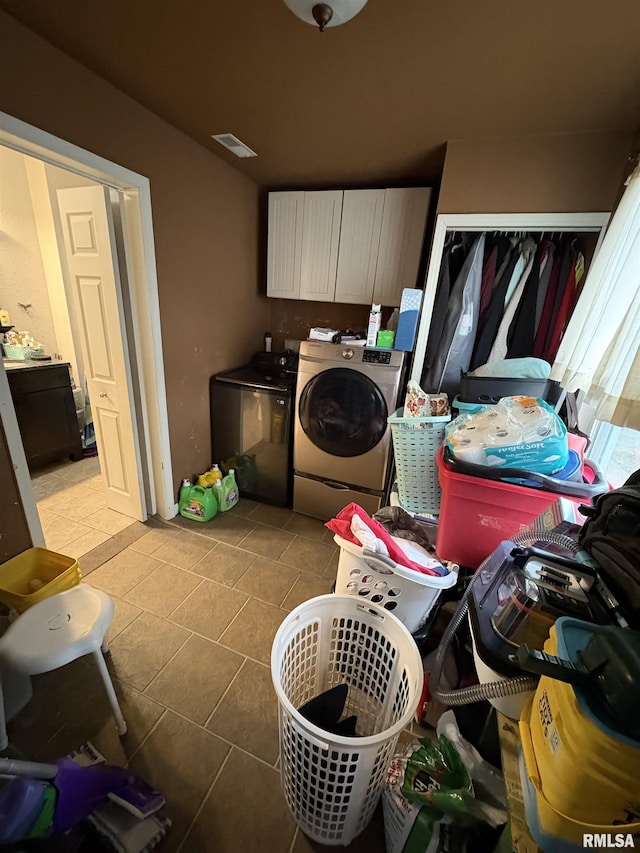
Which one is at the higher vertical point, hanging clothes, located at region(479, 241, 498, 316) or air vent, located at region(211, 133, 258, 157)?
air vent, located at region(211, 133, 258, 157)

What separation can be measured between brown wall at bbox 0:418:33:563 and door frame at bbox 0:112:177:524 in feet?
0.07

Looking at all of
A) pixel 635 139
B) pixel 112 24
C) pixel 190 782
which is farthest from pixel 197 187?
pixel 190 782

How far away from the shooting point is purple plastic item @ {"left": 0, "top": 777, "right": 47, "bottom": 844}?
72cm

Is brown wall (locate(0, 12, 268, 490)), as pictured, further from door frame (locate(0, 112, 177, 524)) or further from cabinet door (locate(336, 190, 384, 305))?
cabinet door (locate(336, 190, 384, 305))

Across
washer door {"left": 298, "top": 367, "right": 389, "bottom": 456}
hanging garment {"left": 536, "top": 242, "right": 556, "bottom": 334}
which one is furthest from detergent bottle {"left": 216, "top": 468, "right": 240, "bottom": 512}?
hanging garment {"left": 536, "top": 242, "right": 556, "bottom": 334}

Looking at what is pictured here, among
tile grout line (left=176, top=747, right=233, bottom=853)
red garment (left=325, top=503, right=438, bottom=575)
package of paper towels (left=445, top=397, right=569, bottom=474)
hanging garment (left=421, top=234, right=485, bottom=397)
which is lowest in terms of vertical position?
tile grout line (left=176, top=747, right=233, bottom=853)

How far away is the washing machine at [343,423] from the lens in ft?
6.84

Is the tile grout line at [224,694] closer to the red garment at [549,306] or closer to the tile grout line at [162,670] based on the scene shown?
the tile grout line at [162,670]

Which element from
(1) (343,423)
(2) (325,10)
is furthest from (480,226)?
(1) (343,423)

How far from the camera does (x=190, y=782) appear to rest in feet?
3.60

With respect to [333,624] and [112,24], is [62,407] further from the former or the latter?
[333,624]

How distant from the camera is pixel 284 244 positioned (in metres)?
2.61

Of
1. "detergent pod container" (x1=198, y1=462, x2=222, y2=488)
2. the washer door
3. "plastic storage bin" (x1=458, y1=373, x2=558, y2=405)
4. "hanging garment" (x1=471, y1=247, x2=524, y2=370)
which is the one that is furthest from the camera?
"detergent pod container" (x1=198, y1=462, x2=222, y2=488)

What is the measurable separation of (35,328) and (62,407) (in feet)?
3.33
